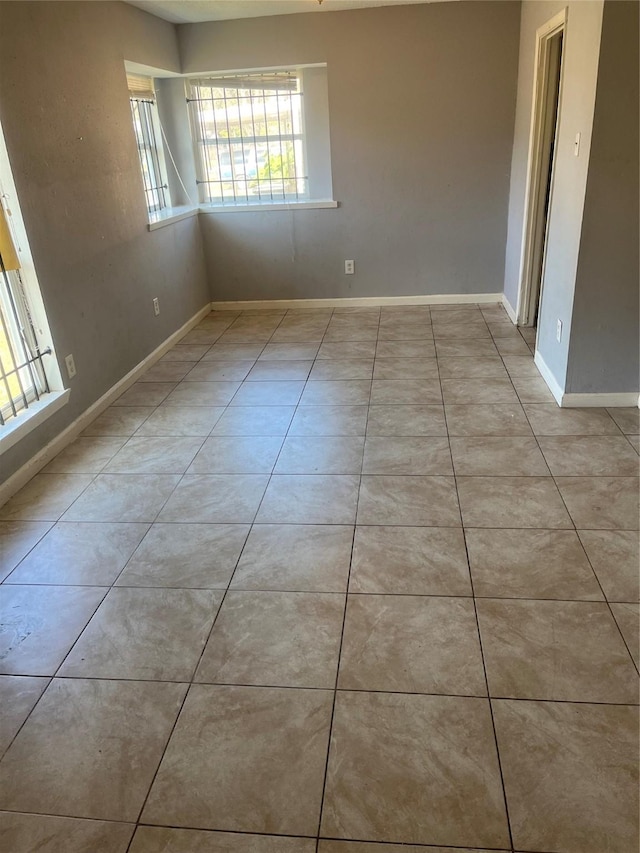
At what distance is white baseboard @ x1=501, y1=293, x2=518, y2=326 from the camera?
4603 millimetres

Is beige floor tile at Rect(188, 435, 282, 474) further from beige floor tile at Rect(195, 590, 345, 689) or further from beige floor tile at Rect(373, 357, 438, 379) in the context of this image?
beige floor tile at Rect(373, 357, 438, 379)

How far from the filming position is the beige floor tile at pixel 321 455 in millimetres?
2764

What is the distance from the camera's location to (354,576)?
81.6 inches

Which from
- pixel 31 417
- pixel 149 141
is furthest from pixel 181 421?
pixel 149 141

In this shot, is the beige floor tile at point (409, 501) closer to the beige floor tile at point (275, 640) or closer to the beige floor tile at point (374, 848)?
the beige floor tile at point (275, 640)

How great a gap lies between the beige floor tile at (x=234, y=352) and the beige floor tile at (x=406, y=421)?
1308 mm

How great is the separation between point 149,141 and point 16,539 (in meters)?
3.56

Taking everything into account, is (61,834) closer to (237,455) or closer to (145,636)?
(145,636)

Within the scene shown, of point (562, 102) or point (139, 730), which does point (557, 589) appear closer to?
point (139, 730)

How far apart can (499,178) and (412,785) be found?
14.9 ft

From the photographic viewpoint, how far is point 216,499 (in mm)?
2586

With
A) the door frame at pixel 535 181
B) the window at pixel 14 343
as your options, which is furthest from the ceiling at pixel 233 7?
the window at pixel 14 343

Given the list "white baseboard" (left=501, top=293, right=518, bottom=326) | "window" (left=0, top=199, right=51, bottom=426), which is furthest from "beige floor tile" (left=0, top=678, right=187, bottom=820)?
"white baseboard" (left=501, top=293, right=518, bottom=326)

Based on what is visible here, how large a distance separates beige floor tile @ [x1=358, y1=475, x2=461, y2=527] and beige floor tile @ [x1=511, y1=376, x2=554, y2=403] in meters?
1.02
